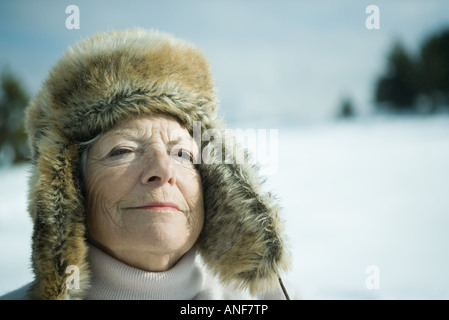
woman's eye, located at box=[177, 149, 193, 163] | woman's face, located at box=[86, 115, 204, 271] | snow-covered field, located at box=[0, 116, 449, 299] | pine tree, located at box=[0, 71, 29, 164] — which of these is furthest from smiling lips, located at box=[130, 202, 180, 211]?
pine tree, located at box=[0, 71, 29, 164]

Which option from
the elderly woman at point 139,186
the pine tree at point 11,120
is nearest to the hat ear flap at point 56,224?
the elderly woman at point 139,186

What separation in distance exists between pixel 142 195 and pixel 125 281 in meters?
0.42

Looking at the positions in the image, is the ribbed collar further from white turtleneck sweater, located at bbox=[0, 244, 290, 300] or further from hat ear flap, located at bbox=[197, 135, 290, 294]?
hat ear flap, located at bbox=[197, 135, 290, 294]

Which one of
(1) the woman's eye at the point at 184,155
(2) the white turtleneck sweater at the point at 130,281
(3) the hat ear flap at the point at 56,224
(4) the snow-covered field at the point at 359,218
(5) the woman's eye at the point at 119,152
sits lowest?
(4) the snow-covered field at the point at 359,218

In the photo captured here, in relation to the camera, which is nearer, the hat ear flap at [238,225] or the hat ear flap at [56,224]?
the hat ear flap at [56,224]

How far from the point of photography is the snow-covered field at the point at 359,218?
11.8 ft

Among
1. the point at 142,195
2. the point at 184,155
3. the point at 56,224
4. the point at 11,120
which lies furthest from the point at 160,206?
the point at 11,120

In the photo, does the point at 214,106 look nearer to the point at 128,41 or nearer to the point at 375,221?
the point at 128,41

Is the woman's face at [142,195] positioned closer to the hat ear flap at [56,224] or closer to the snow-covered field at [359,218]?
the hat ear flap at [56,224]

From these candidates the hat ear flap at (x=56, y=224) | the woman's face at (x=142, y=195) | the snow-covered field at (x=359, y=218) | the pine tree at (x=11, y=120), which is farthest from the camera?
the pine tree at (x=11, y=120)

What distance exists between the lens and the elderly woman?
197cm
